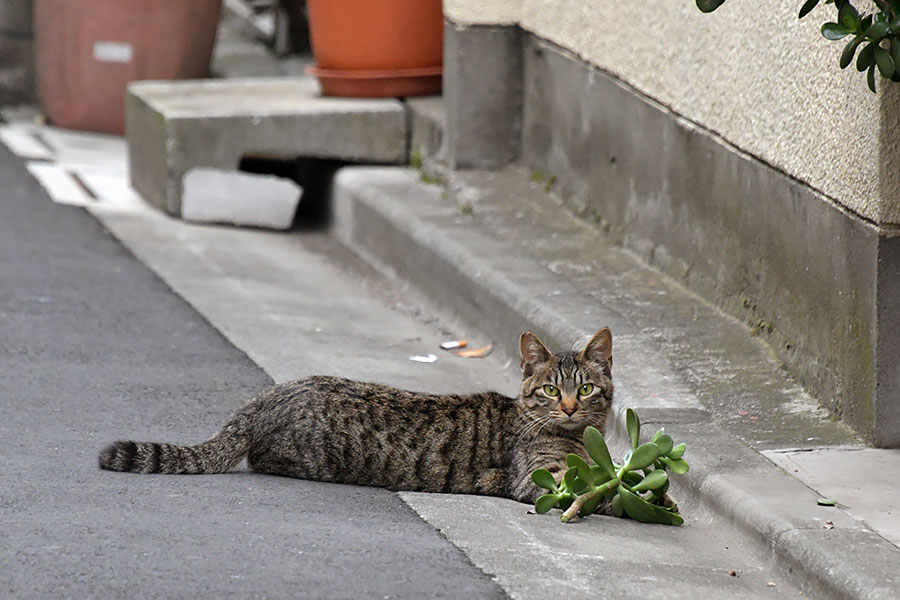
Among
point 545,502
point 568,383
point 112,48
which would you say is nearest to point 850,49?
point 568,383

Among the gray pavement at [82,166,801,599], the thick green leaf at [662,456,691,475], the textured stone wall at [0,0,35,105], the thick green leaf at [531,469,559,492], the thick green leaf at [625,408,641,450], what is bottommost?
the gray pavement at [82,166,801,599]

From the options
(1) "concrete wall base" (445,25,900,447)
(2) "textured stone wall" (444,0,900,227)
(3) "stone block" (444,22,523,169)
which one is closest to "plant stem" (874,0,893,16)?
(2) "textured stone wall" (444,0,900,227)

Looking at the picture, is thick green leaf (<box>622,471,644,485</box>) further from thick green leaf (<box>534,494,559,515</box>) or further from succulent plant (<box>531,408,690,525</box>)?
thick green leaf (<box>534,494,559,515</box>)

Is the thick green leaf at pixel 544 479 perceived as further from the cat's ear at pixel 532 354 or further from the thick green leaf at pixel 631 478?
the cat's ear at pixel 532 354

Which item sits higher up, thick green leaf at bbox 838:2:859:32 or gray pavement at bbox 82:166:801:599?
thick green leaf at bbox 838:2:859:32

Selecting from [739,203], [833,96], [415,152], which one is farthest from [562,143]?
[833,96]

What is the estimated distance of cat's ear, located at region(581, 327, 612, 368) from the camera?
483 centimetres

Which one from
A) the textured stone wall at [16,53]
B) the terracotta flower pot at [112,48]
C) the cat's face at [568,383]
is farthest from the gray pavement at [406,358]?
the textured stone wall at [16,53]

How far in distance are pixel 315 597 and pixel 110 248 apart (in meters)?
4.89

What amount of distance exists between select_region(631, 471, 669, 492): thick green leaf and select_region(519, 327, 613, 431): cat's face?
0.44m

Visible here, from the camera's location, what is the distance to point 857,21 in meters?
4.16

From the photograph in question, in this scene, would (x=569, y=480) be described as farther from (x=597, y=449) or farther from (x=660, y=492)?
(x=660, y=492)

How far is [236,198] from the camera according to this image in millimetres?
8914

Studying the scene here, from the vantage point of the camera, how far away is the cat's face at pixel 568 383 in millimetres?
4781
